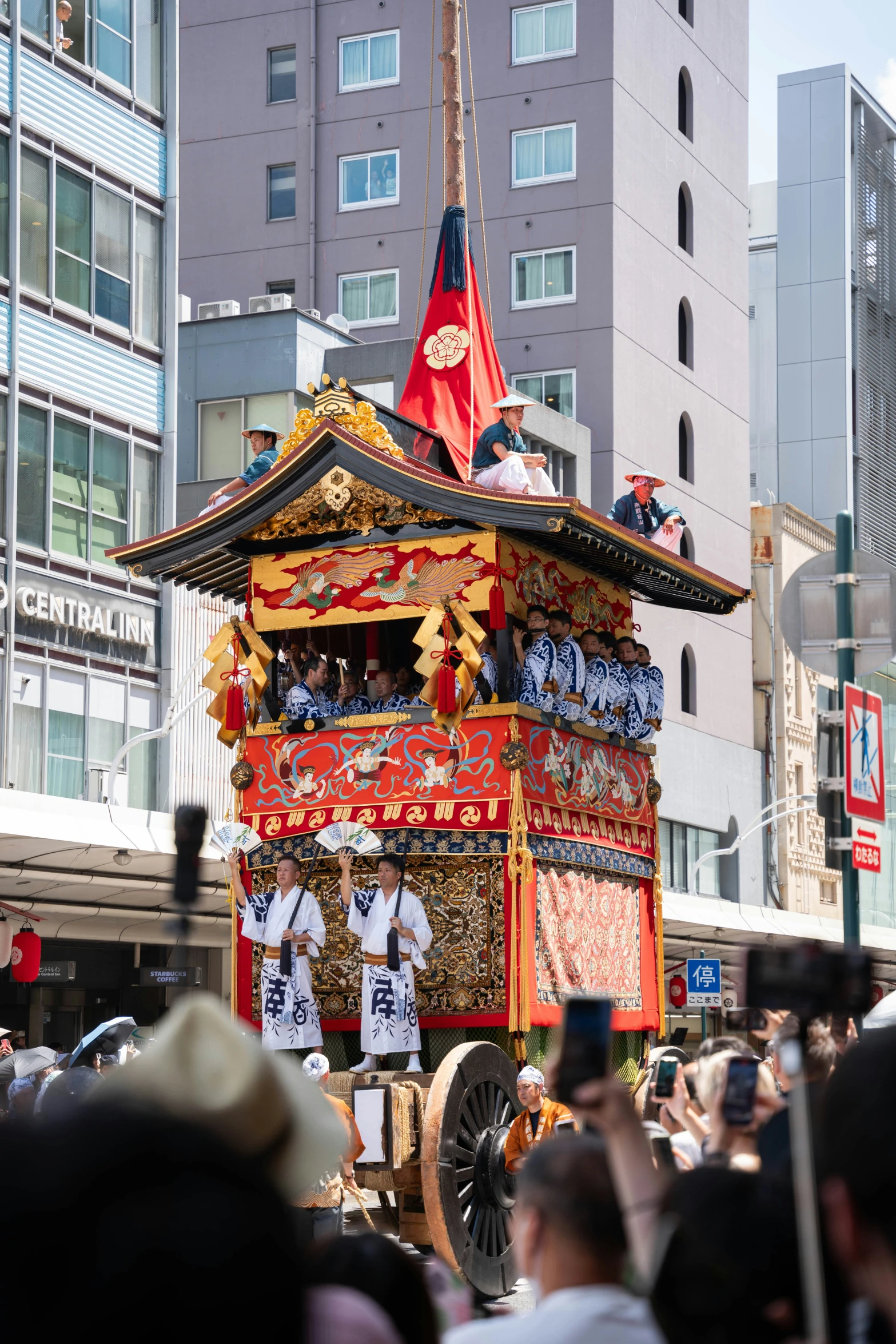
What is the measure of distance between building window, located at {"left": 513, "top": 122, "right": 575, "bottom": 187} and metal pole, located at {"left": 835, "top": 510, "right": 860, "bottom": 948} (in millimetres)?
29373

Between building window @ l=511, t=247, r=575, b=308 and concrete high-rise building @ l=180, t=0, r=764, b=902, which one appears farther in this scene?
building window @ l=511, t=247, r=575, b=308

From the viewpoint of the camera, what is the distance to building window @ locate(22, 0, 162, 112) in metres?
24.2

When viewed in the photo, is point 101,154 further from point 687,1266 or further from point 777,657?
point 687,1266

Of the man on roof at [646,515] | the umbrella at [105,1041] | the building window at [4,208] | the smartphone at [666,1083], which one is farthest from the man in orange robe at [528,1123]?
the building window at [4,208]

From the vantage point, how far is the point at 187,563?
1166 cm

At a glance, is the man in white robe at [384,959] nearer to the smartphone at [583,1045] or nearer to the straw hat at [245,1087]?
the smartphone at [583,1045]

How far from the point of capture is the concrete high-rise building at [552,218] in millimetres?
35688

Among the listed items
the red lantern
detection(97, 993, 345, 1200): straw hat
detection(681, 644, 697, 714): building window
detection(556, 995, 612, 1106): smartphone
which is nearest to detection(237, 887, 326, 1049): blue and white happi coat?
detection(556, 995, 612, 1106): smartphone

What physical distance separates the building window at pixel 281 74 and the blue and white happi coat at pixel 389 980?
1210 inches

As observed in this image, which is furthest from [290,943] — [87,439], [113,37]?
[113,37]

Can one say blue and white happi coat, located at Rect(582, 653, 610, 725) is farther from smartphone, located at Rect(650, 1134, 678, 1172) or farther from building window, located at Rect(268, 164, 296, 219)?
building window, located at Rect(268, 164, 296, 219)

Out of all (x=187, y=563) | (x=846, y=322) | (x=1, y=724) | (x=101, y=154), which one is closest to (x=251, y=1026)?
(x=187, y=563)

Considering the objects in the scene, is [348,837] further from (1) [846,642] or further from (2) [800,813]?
(2) [800,813]

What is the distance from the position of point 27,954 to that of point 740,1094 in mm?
15882
